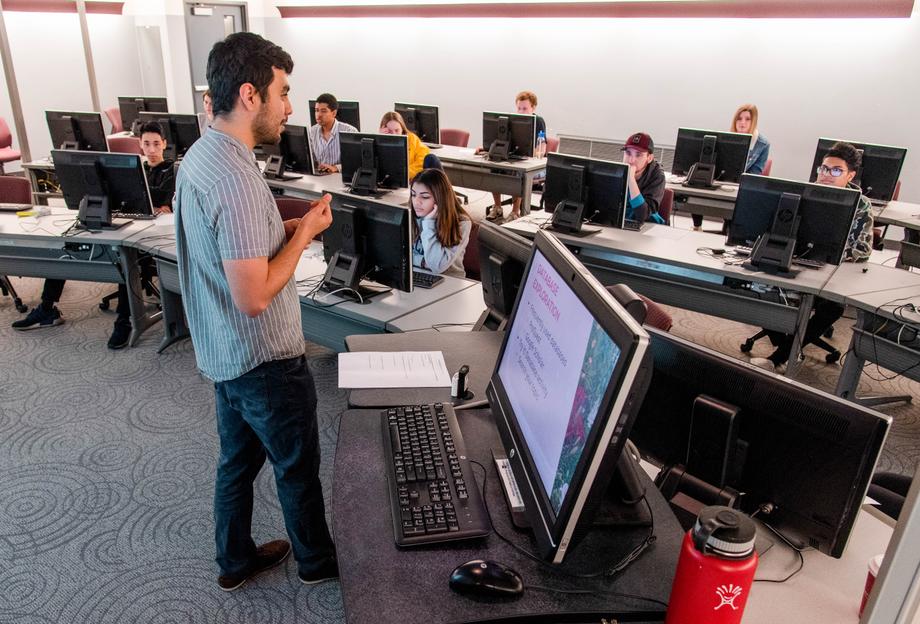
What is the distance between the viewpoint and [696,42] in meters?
6.88

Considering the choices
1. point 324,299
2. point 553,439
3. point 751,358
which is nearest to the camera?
point 553,439

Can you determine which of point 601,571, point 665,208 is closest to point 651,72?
point 665,208

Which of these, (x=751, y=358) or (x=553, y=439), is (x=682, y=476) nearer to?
(x=553, y=439)

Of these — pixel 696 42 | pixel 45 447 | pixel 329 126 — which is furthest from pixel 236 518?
pixel 696 42

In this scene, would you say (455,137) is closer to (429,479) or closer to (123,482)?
(123,482)

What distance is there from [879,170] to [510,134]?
9.88 feet

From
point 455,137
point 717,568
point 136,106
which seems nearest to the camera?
point 717,568

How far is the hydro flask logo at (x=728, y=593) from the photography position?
846 mm

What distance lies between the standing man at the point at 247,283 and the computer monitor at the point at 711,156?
416cm

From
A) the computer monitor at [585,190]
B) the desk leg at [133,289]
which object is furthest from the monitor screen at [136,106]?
the computer monitor at [585,190]

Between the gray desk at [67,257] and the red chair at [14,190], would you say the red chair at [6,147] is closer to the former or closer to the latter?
the red chair at [14,190]

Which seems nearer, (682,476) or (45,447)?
(682,476)

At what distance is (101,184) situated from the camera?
3.63 m

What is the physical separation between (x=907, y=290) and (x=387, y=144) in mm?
3330
